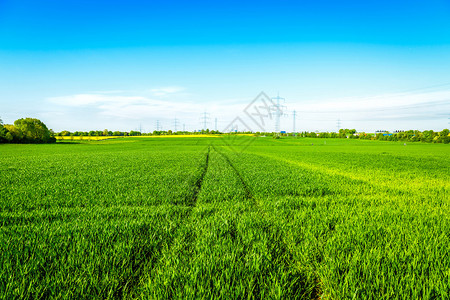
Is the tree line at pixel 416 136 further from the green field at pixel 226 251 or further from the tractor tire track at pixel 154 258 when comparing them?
the tractor tire track at pixel 154 258

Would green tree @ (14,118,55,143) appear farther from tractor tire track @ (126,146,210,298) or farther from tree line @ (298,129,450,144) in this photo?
tree line @ (298,129,450,144)

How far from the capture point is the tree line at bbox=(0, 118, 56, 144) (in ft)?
209

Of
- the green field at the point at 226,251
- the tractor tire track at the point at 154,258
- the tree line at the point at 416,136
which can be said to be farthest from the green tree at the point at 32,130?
the tree line at the point at 416,136

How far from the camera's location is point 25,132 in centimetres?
7031

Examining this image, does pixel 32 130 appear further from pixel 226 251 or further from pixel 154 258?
pixel 226 251

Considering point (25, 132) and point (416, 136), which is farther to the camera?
point (416, 136)

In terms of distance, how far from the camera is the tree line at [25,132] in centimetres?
6369

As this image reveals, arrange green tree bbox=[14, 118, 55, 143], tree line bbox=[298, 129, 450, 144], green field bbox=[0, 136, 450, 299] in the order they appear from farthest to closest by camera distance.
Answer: green tree bbox=[14, 118, 55, 143], tree line bbox=[298, 129, 450, 144], green field bbox=[0, 136, 450, 299]

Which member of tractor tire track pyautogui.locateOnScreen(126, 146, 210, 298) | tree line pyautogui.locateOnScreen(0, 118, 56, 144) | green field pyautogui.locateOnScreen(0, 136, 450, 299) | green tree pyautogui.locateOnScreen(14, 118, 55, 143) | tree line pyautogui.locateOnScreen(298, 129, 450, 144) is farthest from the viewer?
green tree pyautogui.locateOnScreen(14, 118, 55, 143)

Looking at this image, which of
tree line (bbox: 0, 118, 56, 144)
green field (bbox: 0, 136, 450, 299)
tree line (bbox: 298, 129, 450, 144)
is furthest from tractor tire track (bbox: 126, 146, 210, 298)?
tree line (bbox: 298, 129, 450, 144)

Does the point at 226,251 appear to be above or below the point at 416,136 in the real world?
below

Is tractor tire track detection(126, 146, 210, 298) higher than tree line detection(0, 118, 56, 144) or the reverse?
the reverse

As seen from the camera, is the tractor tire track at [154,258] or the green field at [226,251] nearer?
the green field at [226,251]

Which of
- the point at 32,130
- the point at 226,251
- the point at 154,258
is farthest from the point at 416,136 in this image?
the point at 32,130
